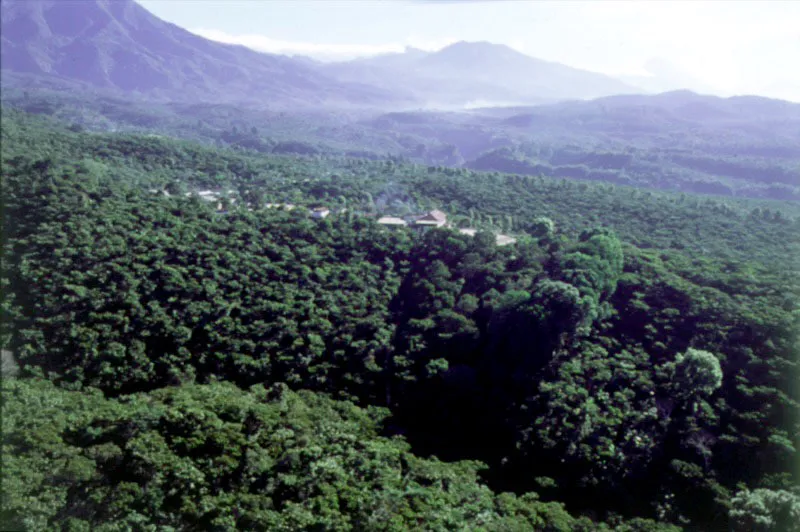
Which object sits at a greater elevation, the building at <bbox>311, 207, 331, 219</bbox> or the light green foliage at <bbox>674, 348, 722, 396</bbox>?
the building at <bbox>311, 207, 331, 219</bbox>

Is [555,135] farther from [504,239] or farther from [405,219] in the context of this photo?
[504,239]

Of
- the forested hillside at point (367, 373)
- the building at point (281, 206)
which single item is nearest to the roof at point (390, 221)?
the forested hillside at point (367, 373)

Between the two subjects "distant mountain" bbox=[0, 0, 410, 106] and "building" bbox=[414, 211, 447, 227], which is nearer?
"building" bbox=[414, 211, 447, 227]

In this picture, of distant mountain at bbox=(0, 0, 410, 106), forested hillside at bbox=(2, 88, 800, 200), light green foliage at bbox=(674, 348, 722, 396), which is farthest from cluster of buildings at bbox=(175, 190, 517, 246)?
forested hillside at bbox=(2, 88, 800, 200)

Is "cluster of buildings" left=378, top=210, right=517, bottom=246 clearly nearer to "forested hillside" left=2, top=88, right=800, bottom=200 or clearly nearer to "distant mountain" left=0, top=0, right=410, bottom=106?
"distant mountain" left=0, top=0, right=410, bottom=106

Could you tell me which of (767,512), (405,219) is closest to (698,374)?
(767,512)

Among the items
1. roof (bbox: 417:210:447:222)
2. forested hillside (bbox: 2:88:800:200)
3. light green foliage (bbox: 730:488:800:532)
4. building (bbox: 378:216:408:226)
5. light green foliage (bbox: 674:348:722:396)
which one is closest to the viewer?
light green foliage (bbox: 730:488:800:532)

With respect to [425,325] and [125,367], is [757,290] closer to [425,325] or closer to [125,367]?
[425,325]
